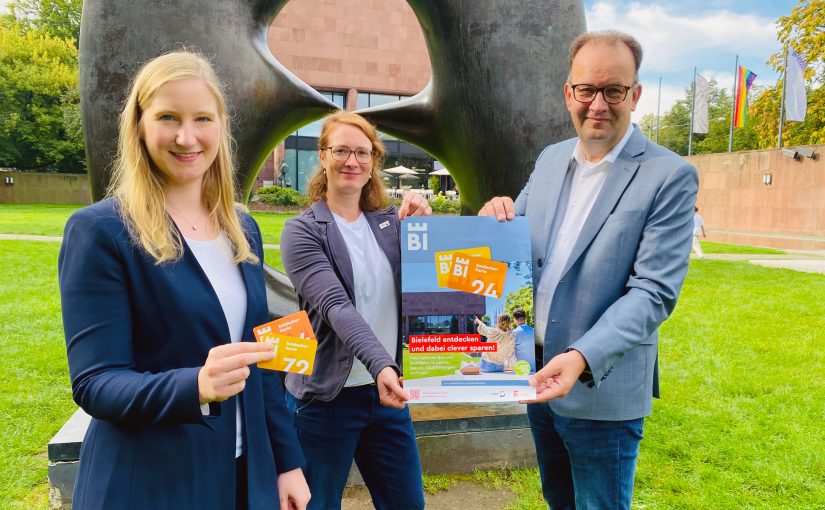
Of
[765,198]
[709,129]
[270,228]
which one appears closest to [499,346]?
[270,228]

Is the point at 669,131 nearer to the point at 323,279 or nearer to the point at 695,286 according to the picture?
the point at 695,286

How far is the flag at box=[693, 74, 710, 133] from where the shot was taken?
28656 millimetres

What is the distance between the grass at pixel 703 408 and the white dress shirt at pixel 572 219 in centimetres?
174

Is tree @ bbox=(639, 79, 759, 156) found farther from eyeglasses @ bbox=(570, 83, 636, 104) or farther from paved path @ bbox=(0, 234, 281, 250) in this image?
eyeglasses @ bbox=(570, 83, 636, 104)

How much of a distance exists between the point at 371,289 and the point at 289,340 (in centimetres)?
67

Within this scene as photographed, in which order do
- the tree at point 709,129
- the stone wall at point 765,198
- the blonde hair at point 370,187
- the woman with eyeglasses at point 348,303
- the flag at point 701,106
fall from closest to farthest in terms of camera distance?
the woman with eyeglasses at point 348,303
the blonde hair at point 370,187
the stone wall at point 765,198
the flag at point 701,106
the tree at point 709,129

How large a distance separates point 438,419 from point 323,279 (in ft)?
5.64

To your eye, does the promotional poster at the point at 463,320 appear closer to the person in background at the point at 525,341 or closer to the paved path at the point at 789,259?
the person in background at the point at 525,341

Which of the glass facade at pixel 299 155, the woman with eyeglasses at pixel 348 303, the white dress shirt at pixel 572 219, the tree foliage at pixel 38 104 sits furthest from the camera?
the tree foliage at pixel 38 104

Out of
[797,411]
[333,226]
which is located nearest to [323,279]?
[333,226]

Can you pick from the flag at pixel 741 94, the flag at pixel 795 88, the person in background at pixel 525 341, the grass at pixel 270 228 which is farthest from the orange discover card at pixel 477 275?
the flag at pixel 741 94

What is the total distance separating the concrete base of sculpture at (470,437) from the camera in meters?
3.35

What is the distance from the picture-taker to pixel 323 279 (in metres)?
1.90

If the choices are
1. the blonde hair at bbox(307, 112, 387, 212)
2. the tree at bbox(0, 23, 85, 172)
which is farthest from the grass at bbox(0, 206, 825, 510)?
the tree at bbox(0, 23, 85, 172)
